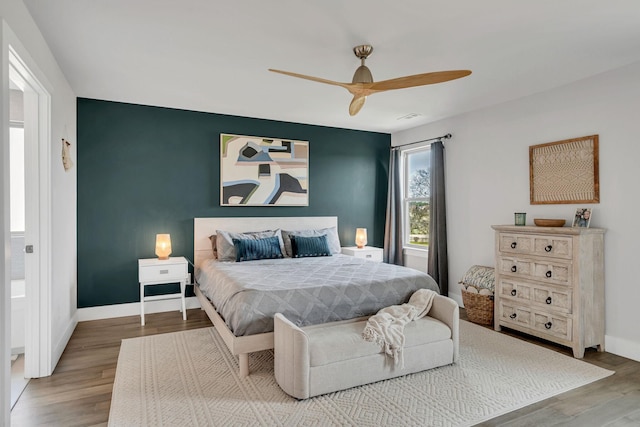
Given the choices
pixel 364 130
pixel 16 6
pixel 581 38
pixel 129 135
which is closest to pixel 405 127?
pixel 364 130

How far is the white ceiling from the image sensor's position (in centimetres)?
233

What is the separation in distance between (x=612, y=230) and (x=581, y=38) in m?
1.73

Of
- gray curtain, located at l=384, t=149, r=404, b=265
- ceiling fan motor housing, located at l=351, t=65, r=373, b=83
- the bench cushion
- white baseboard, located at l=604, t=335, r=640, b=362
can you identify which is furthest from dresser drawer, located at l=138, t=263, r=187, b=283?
white baseboard, located at l=604, t=335, r=640, b=362

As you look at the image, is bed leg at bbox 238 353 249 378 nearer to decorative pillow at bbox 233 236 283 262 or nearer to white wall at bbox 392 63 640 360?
decorative pillow at bbox 233 236 283 262

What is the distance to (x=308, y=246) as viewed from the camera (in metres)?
4.70

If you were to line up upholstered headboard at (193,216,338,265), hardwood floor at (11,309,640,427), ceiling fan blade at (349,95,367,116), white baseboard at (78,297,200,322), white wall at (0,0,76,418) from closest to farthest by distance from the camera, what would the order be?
white wall at (0,0,76,418) → hardwood floor at (11,309,640,427) → ceiling fan blade at (349,95,367,116) → white baseboard at (78,297,200,322) → upholstered headboard at (193,216,338,265)

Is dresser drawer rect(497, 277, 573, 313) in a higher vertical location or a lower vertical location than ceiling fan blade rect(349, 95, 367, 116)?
lower

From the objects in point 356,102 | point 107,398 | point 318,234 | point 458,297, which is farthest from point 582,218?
point 107,398

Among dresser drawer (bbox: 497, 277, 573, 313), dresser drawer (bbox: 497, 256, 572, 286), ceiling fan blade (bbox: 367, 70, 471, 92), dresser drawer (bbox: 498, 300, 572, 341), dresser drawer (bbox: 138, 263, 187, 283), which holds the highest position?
ceiling fan blade (bbox: 367, 70, 471, 92)

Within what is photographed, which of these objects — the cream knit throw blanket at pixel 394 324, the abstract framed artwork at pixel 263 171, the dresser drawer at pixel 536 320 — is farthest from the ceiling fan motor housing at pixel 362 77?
the dresser drawer at pixel 536 320

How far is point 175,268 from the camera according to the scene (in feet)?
13.8

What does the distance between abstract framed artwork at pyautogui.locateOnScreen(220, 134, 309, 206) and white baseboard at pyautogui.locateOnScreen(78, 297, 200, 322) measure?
135 centimetres

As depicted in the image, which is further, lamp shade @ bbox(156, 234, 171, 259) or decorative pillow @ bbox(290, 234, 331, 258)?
decorative pillow @ bbox(290, 234, 331, 258)

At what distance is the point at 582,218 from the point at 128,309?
494 cm
